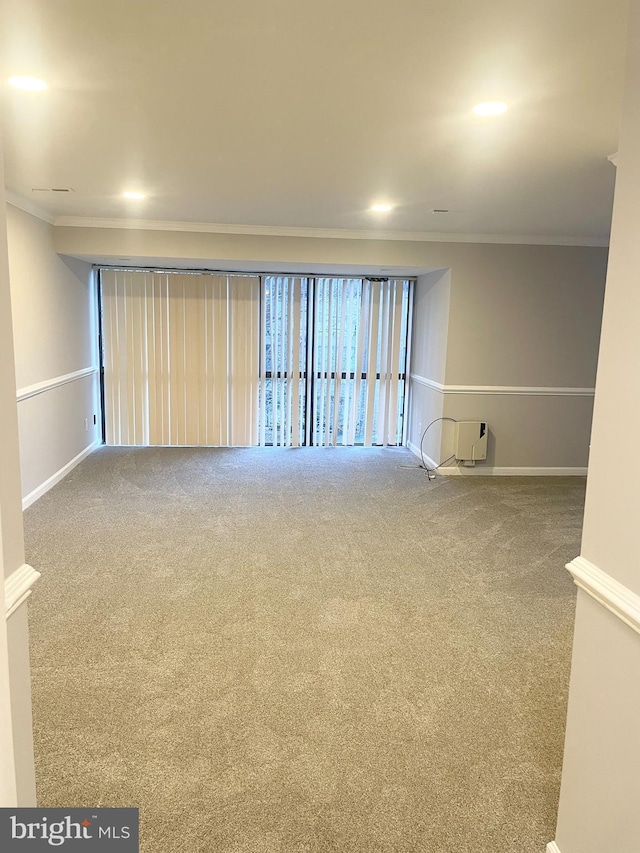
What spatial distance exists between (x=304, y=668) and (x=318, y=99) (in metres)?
2.29

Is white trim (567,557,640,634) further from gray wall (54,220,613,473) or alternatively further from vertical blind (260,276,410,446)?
vertical blind (260,276,410,446)

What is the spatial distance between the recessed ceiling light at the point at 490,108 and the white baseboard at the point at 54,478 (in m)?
3.87

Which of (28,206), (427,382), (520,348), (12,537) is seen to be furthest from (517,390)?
(12,537)

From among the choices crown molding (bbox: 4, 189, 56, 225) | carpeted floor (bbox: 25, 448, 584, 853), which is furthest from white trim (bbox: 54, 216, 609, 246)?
carpeted floor (bbox: 25, 448, 584, 853)

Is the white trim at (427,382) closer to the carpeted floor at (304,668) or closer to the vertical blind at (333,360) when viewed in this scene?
the vertical blind at (333,360)

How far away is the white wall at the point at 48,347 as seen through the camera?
178 inches

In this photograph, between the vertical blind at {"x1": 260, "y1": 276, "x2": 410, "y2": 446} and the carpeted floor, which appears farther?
the vertical blind at {"x1": 260, "y1": 276, "x2": 410, "y2": 446}

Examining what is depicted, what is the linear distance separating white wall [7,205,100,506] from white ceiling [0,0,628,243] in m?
0.72

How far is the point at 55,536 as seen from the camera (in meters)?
4.08

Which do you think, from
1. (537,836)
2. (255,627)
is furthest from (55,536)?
(537,836)

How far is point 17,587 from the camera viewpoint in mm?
1366

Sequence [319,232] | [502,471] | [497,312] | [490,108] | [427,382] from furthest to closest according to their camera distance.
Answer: [427,382] < [502,471] < [497,312] < [319,232] < [490,108]

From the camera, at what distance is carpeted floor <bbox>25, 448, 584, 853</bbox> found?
1879 millimetres

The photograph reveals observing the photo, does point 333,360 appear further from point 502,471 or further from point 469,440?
point 502,471
